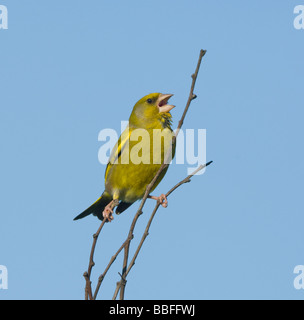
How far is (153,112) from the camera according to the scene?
6.40 metres

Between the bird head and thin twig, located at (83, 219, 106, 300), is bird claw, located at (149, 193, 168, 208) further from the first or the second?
the bird head

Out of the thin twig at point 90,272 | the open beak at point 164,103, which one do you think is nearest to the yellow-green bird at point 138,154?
the open beak at point 164,103

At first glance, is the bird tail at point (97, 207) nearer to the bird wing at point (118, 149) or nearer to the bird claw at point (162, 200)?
the bird wing at point (118, 149)

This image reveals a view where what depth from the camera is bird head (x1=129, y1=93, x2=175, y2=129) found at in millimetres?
6359

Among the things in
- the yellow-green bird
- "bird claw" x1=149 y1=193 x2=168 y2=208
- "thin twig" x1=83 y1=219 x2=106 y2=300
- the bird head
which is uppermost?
the bird head

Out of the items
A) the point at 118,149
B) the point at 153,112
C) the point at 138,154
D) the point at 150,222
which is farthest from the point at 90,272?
the point at 153,112

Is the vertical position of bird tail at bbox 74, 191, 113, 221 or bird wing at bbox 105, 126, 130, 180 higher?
bird wing at bbox 105, 126, 130, 180

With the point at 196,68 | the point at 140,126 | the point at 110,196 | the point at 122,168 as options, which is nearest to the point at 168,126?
the point at 140,126

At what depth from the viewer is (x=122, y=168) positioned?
6180mm

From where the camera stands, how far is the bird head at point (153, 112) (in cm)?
636

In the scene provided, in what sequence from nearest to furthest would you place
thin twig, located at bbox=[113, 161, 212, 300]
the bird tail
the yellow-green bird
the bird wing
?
thin twig, located at bbox=[113, 161, 212, 300], the yellow-green bird, the bird wing, the bird tail

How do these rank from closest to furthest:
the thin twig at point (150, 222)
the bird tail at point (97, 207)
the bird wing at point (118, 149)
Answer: the thin twig at point (150, 222), the bird wing at point (118, 149), the bird tail at point (97, 207)

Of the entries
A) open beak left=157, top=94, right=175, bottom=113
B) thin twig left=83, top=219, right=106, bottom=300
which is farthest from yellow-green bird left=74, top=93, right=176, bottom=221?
thin twig left=83, top=219, right=106, bottom=300
